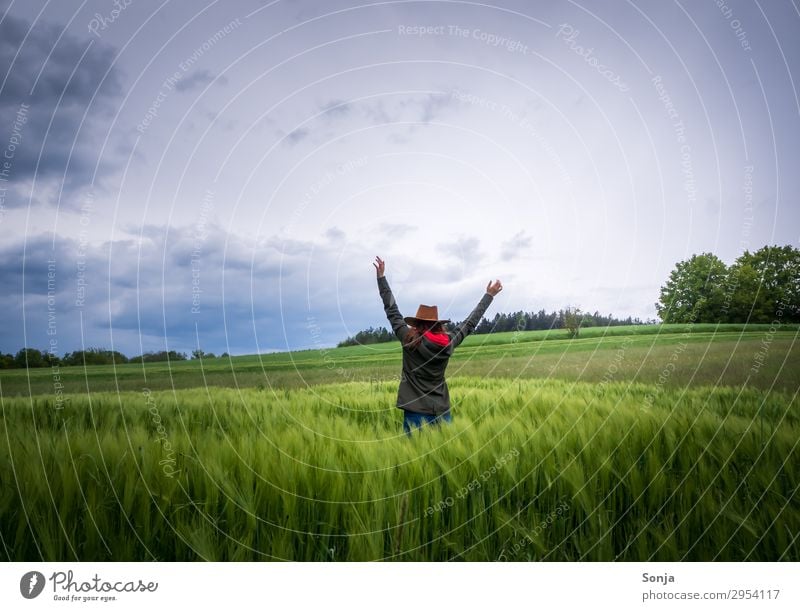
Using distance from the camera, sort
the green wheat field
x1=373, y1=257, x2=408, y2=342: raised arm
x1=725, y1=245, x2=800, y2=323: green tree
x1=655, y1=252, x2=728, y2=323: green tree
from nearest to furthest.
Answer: the green wheat field < x1=725, y1=245, x2=800, y2=323: green tree < x1=655, y1=252, x2=728, y2=323: green tree < x1=373, y1=257, x2=408, y2=342: raised arm

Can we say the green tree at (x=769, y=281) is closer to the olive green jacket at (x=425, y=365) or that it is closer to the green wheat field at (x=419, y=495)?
the green wheat field at (x=419, y=495)

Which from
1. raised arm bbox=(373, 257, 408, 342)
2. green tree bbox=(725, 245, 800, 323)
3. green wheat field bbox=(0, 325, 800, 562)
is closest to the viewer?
green wheat field bbox=(0, 325, 800, 562)

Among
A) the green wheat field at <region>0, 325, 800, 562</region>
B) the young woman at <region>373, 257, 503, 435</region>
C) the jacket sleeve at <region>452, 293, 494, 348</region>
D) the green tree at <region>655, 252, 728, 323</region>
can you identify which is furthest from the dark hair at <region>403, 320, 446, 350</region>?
the green tree at <region>655, 252, 728, 323</region>

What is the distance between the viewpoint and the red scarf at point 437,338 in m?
5.68

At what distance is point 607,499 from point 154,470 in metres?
2.99

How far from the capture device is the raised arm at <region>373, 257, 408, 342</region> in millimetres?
5348

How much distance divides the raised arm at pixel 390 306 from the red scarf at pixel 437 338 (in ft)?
0.99

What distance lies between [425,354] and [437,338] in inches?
10.3

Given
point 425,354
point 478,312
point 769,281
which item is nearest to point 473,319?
point 478,312

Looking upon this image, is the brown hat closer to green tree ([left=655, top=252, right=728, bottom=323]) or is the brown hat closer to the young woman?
the young woman

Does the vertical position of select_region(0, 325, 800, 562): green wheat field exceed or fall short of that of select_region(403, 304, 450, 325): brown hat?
it falls short

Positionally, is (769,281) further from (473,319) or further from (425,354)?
(425,354)

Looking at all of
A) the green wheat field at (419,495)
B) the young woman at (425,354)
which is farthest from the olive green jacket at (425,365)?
the green wheat field at (419,495)

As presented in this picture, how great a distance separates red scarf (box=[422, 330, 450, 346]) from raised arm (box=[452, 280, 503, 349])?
0.46 feet
